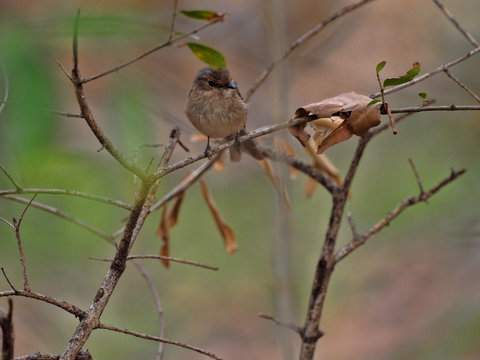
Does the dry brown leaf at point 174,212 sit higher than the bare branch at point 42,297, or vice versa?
the dry brown leaf at point 174,212

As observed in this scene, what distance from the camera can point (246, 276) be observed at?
552cm

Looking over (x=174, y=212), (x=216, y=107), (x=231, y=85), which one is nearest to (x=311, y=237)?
(x=231, y=85)

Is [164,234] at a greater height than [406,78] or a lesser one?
greater

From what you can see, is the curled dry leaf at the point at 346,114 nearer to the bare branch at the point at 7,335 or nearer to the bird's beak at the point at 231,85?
the bare branch at the point at 7,335

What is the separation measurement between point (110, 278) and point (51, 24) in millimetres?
472

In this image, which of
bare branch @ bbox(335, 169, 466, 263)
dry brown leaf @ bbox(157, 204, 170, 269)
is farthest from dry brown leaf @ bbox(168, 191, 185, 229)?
bare branch @ bbox(335, 169, 466, 263)

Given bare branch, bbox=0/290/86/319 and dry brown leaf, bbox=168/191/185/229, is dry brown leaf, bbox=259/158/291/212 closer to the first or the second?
dry brown leaf, bbox=168/191/185/229

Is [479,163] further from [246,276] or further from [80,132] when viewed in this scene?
[80,132]

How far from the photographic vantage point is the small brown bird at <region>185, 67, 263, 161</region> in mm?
2701

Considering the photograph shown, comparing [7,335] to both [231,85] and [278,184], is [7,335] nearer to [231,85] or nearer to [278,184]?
[278,184]

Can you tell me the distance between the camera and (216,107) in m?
2.71

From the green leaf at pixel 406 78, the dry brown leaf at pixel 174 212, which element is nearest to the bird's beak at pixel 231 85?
the dry brown leaf at pixel 174 212

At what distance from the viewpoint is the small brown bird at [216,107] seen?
2.70 metres

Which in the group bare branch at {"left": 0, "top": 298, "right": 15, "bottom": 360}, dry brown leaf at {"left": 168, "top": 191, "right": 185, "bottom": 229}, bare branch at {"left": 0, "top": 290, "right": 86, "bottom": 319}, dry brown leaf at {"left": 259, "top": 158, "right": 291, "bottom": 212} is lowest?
bare branch at {"left": 0, "top": 298, "right": 15, "bottom": 360}
